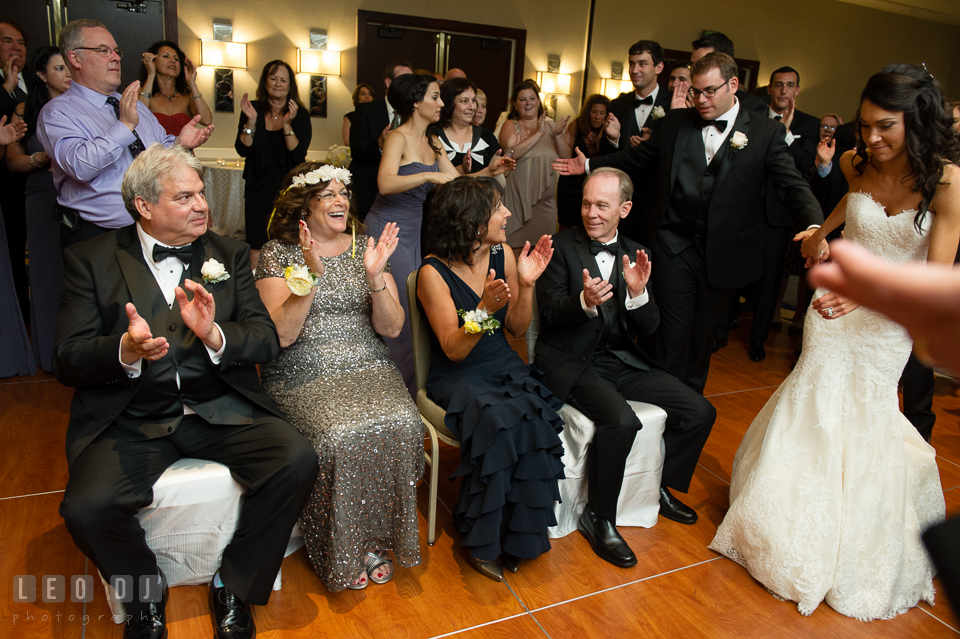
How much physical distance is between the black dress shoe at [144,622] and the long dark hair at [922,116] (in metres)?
2.82

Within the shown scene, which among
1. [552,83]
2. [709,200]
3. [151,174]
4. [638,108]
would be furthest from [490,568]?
[552,83]

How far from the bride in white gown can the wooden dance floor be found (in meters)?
0.14

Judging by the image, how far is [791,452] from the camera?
256 cm

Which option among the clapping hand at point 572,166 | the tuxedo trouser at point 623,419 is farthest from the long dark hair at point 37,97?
the tuxedo trouser at point 623,419

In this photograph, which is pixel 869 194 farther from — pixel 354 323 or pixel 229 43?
pixel 229 43

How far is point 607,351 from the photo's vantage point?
301 cm

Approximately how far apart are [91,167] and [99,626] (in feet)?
6.14

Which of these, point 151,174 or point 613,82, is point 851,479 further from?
point 613,82

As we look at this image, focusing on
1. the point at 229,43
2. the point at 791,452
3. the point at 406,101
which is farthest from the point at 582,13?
the point at 791,452

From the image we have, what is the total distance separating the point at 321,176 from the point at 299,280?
509 millimetres

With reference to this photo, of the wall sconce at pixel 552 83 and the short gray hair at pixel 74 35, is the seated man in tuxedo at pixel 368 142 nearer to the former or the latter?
the short gray hair at pixel 74 35

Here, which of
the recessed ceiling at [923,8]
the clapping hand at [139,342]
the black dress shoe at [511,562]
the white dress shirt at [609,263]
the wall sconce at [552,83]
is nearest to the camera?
the clapping hand at [139,342]

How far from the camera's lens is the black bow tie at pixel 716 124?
3.23 metres

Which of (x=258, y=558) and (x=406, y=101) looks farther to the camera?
(x=406, y=101)
